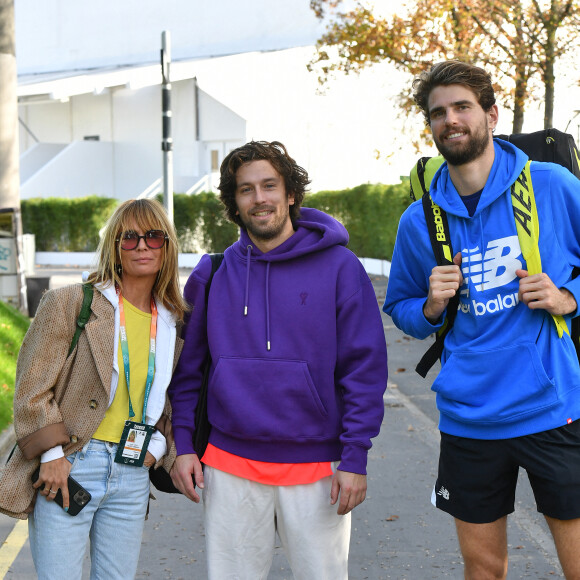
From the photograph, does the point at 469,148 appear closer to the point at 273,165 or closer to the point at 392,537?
the point at 273,165

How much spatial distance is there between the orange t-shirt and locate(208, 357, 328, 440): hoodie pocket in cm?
11

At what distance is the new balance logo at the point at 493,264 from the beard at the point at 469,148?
31 cm

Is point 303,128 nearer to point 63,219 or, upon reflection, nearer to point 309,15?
point 309,15

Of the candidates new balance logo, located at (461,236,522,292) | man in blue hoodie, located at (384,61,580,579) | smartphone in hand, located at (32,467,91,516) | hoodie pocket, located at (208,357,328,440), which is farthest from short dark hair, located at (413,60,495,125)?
smartphone in hand, located at (32,467,91,516)

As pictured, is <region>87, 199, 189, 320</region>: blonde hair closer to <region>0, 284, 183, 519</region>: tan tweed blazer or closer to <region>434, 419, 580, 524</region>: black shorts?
<region>0, 284, 183, 519</region>: tan tweed blazer

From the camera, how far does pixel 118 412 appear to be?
11.2 feet

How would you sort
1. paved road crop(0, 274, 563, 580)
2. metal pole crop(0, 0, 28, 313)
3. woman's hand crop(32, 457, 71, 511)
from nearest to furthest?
woman's hand crop(32, 457, 71, 511), paved road crop(0, 274, 563, 580), metal pole crop(0, 0, 28, 313)

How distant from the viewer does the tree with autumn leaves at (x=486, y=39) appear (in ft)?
47.1

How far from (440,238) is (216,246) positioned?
28.6 meters

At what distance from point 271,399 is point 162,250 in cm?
73

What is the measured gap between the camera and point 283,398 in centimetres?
330

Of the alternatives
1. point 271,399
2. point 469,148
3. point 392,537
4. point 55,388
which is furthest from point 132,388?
point 392,537

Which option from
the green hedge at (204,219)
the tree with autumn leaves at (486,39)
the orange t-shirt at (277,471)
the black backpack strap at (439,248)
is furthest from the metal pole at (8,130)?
the green hedge at (204,219)

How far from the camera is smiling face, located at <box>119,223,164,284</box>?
11.4 feet
